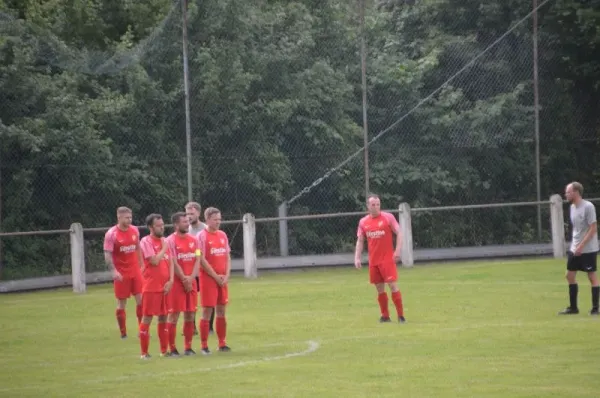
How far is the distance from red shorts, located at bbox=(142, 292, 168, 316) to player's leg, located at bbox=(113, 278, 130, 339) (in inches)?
125

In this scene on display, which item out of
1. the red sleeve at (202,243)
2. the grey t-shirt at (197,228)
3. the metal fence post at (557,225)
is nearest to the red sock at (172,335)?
the red sleeve at (202,243)

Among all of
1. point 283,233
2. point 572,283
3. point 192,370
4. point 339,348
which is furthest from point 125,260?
point 283,233

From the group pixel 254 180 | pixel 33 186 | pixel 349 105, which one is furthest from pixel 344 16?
pixel 33 186

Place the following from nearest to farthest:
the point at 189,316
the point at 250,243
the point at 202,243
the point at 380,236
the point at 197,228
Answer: the point at 189,316
the point at 202,243
the point at 197,228
the point at 380,236
the point at 250,243

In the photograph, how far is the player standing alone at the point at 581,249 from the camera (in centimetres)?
1889

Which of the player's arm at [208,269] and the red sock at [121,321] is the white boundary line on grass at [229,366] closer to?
the player's arm at [208,269]

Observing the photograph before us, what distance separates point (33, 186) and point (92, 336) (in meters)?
10.8

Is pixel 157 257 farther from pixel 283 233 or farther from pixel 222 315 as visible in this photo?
pixel 283 233

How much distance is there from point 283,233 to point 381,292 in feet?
42.5

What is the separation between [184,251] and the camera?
16125mm

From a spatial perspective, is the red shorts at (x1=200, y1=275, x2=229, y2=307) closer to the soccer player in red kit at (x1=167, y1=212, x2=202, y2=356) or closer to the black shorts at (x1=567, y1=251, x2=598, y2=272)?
the soccer player in red kit at (x1=167, y1=212, x2=202, y2=356)

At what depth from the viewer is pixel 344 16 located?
33.8 meters

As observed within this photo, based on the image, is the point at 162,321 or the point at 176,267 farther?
the point at 162,321

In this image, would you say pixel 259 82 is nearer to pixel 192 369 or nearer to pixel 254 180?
pixel 254 180
